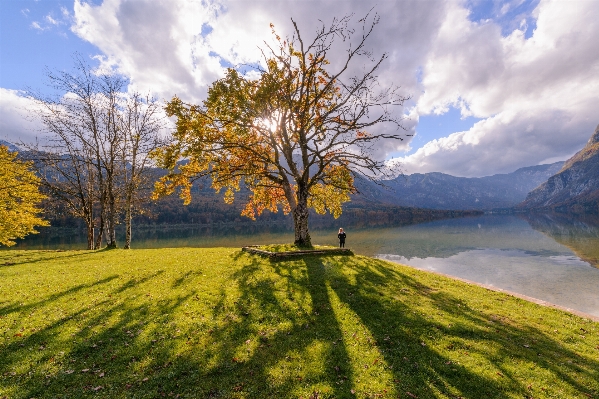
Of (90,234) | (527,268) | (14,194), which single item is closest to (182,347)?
(14,194)

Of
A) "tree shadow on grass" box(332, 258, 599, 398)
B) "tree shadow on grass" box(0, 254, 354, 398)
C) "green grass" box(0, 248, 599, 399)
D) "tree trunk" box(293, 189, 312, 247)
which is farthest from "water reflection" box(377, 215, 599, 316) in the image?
"tree shadow on grass" box(0, 254, 354, 398)

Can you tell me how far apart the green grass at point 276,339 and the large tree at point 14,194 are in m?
17.1

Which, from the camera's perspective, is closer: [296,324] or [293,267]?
[296,324]

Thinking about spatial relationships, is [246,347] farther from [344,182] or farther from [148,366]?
[344,182]

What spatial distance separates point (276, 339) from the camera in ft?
38.8

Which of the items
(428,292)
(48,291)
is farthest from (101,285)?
(428,292)

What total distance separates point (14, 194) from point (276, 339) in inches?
1497

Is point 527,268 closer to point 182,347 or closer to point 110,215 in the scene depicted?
point 182,347

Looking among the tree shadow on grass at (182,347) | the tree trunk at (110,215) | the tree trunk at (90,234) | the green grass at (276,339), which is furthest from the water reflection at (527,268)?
the tree trunk at (90,234)

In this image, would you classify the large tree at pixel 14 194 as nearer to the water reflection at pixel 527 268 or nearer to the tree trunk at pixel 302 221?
the tree trunk at pixel 302 221

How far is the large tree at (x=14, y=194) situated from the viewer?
31.9m

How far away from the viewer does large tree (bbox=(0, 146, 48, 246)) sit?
105 ft

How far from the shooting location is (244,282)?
18453 millimetres

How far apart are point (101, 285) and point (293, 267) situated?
480 inches
